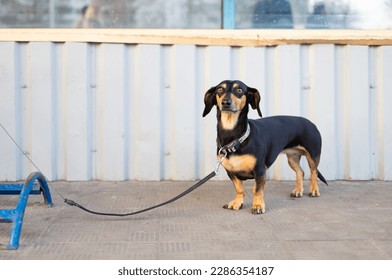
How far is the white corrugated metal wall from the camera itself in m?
6.32

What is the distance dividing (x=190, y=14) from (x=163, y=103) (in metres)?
1.04

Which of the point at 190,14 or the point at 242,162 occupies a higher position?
the point at 190,14

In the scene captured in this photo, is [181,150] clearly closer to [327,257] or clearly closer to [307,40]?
[307,40]

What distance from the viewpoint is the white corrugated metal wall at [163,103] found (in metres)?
6.32

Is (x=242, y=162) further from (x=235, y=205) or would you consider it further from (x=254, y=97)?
(x=254, y=97)

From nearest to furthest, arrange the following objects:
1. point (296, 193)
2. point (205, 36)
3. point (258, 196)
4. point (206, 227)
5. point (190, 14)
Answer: point (206, 227) → point (258, 196) → point (296, 193) → point (205, 36) → point (190, 14)

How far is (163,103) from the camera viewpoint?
21.2 ft

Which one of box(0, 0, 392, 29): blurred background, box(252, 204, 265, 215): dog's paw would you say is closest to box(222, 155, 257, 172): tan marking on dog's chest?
box(252, 204, 265, 215): dog's paw

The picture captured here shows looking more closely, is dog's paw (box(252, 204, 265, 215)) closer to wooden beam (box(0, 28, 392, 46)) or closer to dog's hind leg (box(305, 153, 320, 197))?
dog's hind leg (box(305, 153, 320, 197))

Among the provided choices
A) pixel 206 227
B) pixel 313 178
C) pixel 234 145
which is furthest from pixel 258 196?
pixel 313 178

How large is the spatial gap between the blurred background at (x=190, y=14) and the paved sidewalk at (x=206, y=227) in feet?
6.14

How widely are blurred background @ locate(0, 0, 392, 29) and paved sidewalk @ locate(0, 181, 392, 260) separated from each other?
73.6 inches

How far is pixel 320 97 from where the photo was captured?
21.3 feet

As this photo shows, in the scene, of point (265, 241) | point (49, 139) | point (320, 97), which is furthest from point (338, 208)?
point (49, 139)
